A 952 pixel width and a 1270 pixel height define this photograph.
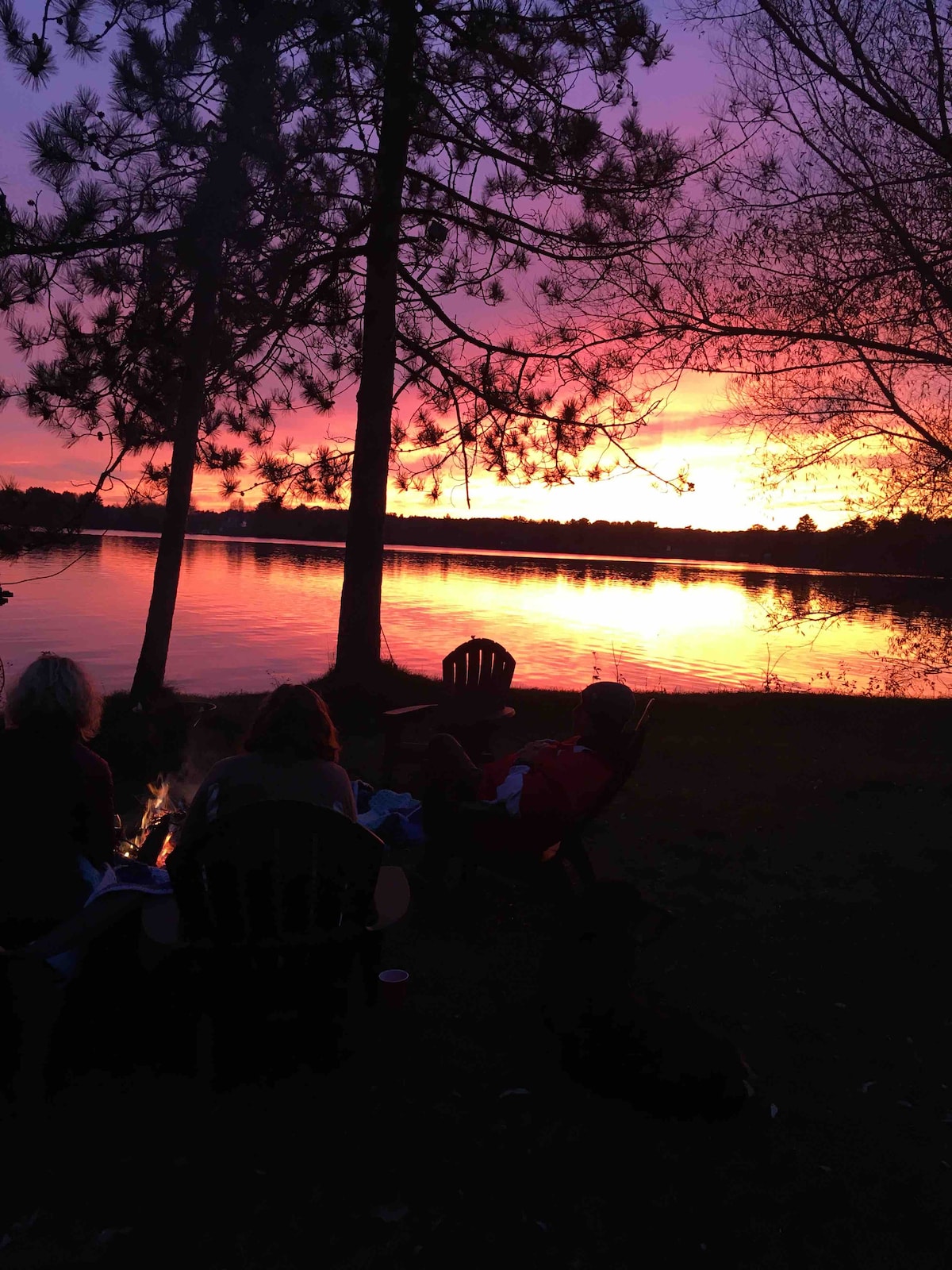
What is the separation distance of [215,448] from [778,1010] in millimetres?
7495

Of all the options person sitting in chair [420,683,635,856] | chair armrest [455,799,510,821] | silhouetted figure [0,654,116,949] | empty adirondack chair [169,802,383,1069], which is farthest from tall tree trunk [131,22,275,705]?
empty adirondack chair [169,802,383,1069]

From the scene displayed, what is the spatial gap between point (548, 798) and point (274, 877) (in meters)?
1.46

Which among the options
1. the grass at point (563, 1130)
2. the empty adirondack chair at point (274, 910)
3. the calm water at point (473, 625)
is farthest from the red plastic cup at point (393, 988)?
the calm water at point (473, 625)

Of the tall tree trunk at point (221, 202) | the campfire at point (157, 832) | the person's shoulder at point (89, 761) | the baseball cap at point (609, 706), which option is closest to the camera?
the person's shoulder at point (89, 761)

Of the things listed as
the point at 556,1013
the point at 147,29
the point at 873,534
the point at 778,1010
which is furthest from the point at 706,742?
the point at 147,29

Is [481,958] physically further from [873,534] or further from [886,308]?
[873,534]

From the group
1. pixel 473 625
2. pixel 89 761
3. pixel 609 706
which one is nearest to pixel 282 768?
pixel 89 761

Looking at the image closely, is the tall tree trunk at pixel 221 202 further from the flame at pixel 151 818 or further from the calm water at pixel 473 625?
the flame at pixel 151 818

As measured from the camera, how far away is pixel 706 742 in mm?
7789

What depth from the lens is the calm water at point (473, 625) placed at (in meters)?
12.7

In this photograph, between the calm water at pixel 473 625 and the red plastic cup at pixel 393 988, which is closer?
the red plastic cup at pixel 393 988

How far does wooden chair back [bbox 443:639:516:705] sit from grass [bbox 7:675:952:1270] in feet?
8.07

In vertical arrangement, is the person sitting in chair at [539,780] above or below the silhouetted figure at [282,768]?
below

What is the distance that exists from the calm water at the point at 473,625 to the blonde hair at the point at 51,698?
4851 mm
